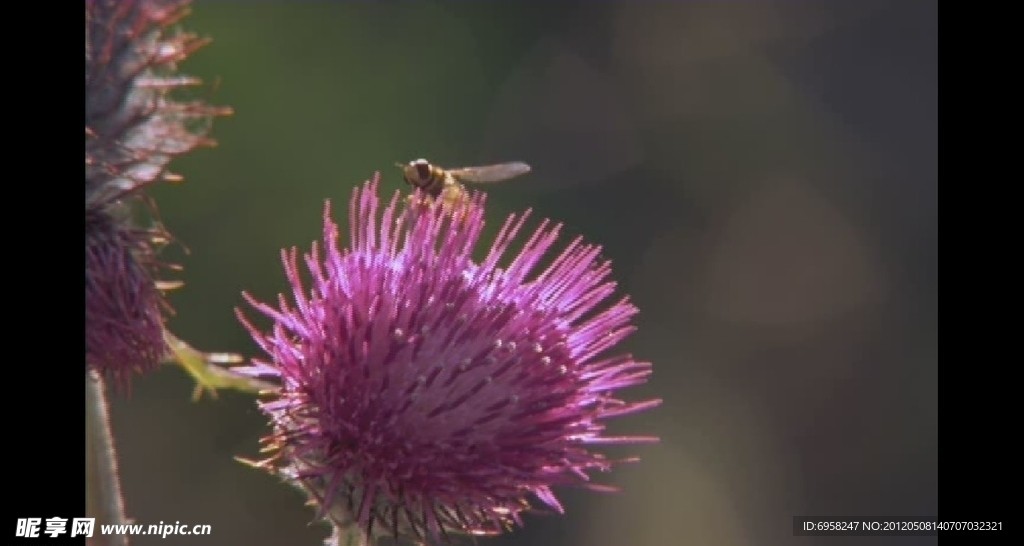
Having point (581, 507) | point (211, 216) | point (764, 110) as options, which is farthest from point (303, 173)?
point (764, 110)

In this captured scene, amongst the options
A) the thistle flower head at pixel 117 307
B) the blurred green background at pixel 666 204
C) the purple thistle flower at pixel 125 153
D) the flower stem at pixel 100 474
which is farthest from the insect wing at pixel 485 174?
the blurred green background at pixel 666 204

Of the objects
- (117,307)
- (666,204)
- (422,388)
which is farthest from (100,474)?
(666,204)

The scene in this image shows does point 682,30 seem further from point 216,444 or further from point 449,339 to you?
point 449,339

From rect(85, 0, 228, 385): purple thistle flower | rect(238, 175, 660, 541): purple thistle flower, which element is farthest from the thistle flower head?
rect(238, 175, 660, 541): purple thistle flower

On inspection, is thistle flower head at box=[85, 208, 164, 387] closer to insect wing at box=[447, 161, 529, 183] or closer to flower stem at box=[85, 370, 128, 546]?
flower stem at box=[85, 370, 128, 546]

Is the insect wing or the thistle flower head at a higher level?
the insect wing

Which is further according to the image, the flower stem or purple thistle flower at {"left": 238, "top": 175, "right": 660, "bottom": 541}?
purple thistle flower at {"left": 238, "top": 175, "right": 660, "bottom": 541}
